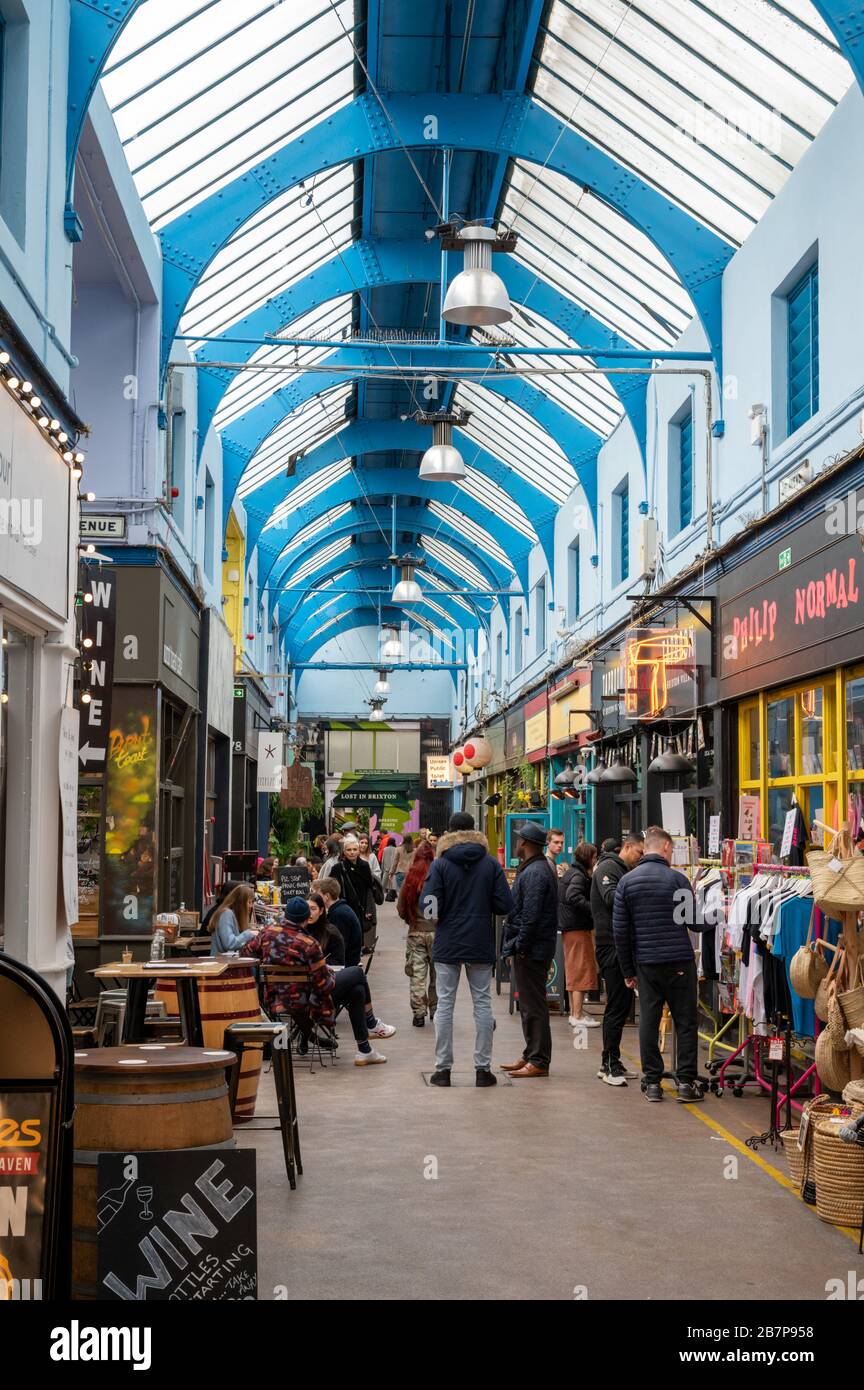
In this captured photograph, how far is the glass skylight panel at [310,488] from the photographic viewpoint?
28.4 m

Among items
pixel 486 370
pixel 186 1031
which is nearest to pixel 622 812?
pixel 486 370

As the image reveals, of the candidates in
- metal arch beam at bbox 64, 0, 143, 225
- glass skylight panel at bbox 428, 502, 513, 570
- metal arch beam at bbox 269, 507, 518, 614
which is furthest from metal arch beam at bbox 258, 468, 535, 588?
metal arch beam at bbox 64, 0, 143, 225

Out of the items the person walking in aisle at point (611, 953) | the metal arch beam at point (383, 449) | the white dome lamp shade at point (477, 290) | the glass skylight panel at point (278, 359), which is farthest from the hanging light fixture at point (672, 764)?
the metal arch beam at point (383, 449)

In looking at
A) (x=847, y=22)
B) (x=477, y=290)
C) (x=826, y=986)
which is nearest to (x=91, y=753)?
(x=477, y=290)

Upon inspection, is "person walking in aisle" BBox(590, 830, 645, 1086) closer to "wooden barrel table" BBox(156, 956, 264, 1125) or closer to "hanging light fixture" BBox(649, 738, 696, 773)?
"hanging light fixture" BBox(649, 738, 696, 773)

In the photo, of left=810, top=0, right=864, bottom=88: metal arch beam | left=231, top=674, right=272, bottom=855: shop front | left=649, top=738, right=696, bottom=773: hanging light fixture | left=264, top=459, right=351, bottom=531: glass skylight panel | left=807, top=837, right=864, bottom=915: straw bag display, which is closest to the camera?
left=807, top=837, right=864, bottom=915: straw bag display

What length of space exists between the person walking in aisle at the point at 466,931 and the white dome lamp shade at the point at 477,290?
3513mm

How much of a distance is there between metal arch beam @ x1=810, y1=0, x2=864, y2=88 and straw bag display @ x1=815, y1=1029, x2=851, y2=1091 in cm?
578

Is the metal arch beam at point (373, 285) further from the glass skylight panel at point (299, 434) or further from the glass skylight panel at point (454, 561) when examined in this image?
the glass skylight panel at point (454, 561)

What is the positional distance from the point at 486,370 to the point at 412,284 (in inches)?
302

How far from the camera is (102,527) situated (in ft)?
41.1

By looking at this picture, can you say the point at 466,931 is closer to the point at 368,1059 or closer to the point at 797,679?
the point at 368,1059

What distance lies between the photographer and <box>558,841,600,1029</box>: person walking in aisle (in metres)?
12.4

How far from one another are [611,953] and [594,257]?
29.0 ft
